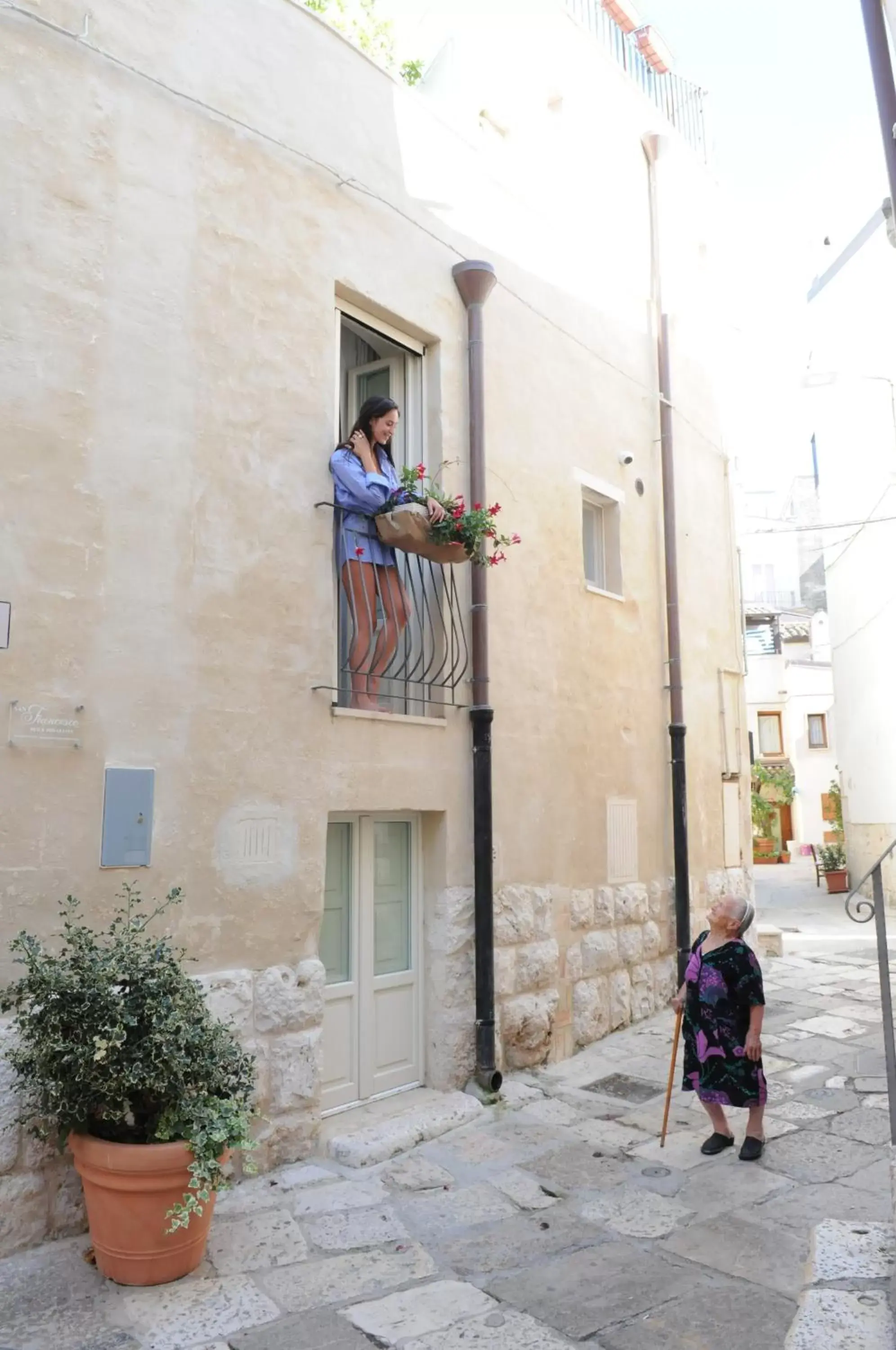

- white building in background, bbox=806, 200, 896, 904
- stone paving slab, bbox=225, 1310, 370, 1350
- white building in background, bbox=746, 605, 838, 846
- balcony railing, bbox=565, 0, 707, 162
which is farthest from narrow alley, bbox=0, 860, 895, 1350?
white building in background, bbox=746, 605, 838, 846

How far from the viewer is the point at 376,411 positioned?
5707 mm

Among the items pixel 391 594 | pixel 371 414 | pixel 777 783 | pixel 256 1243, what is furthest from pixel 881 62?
pixel 777 783

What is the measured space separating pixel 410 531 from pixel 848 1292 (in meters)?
3.85

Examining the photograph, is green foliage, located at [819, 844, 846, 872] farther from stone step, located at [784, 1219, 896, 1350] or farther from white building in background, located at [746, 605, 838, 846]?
stone step, located at [784, 1219, 896, 1350]

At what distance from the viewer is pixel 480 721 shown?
6.25 meters

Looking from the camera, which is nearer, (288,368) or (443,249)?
(288,368)

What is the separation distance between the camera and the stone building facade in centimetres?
430

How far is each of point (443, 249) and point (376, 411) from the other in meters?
1.59

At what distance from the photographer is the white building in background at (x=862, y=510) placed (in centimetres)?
1545

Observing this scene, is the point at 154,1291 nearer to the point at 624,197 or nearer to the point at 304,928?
the point at 304,928

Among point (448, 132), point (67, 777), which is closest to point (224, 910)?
point (67, 777)

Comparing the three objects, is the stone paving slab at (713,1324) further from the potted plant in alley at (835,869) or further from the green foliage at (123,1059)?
the potted plant in alley at (835,869)

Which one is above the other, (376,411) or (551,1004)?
(376,411)

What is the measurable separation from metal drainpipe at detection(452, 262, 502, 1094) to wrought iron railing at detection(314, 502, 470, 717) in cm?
12
